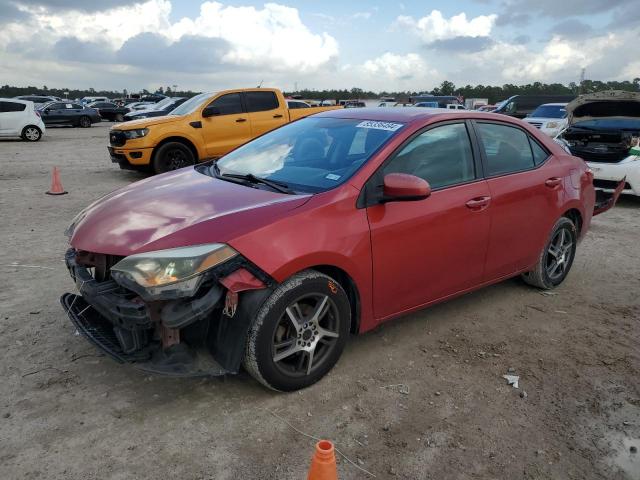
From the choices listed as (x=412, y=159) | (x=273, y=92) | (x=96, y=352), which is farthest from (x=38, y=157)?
(x=412, y=159)

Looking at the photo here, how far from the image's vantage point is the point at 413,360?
11.6ft

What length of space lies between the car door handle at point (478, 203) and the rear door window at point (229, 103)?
7.95 meters

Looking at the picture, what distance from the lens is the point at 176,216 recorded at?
9.89ft

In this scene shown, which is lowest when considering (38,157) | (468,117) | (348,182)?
(38,157)

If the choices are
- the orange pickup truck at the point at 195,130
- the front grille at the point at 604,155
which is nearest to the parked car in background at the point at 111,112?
the orange pickup truck at the point at 195,130

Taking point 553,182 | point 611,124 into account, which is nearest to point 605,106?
point 611,124

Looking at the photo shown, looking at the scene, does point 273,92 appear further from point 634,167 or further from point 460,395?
point 460,395

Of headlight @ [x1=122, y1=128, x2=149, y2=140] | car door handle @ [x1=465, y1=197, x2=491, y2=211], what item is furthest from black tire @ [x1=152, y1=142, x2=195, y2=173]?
car door handle @ [x1=465, y1=197, x2=491, y2=211]

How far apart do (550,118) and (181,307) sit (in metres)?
15.4

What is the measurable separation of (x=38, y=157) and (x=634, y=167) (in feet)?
47.2

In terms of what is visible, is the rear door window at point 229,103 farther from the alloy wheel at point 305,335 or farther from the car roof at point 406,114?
the alloy wheel at point 305,335

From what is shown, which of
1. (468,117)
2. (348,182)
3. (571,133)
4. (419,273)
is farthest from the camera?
(571,133)

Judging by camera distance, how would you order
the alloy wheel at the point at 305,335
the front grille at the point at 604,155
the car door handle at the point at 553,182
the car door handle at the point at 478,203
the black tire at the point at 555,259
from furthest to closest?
the front grille at the point at 604,155 < the black tire at the point at 555,259 < the car door handle at the point at 553,182 < the car door handle at the point at 478,203 < the alloy wheel at the point at 305,335

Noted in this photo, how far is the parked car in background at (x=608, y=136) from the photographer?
8.47m
